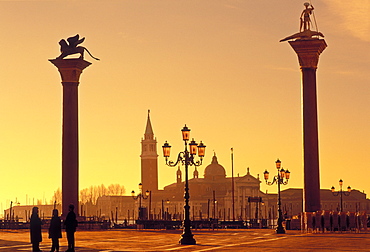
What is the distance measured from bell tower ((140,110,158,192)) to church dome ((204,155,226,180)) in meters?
14.0

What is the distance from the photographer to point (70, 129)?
5475cm

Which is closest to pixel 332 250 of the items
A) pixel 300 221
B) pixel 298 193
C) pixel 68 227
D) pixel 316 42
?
pixel 68 227

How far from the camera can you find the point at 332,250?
84.1ft

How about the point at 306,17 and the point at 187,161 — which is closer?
the point at 187,161

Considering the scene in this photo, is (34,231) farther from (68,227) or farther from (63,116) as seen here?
(63,116)

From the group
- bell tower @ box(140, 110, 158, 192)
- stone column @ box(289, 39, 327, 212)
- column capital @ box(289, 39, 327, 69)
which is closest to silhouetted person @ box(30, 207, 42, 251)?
stone column @ box(289, 39, 327, 212)

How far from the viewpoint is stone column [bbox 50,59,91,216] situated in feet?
178

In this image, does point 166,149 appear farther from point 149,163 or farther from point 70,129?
point 149,163

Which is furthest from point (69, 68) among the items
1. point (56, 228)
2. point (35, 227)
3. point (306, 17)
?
point (56, 228)

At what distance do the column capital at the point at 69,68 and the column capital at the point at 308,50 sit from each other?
13.7 m

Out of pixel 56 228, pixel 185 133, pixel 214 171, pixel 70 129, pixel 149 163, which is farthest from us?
pixel 214 171

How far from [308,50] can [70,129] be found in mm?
15991

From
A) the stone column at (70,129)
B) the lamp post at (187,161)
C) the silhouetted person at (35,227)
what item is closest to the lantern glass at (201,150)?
the lamp post at (187,161)

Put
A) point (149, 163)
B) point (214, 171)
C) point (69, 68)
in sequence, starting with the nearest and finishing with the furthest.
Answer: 1. point (69, 68)
2. point (149, 163)
3. point (214, 171)
